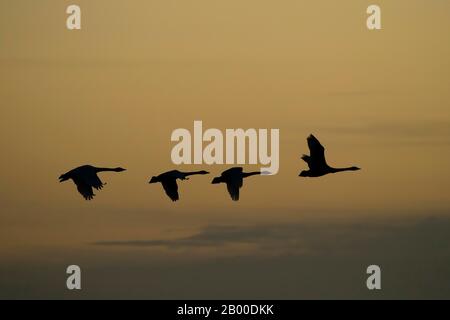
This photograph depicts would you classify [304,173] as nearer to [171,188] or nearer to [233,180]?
[233,180]

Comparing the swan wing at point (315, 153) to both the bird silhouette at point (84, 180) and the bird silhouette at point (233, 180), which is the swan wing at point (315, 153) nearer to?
the bird silhouette at point (233, 180)

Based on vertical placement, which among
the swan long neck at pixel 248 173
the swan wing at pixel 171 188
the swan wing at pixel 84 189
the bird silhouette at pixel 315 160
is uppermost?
the swan long neck at pixel 248 173

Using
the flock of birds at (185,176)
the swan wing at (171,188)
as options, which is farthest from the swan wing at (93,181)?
the swan wing at (171,188)

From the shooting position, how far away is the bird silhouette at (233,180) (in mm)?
37125

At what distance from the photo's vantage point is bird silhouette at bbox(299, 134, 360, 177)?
34781mm

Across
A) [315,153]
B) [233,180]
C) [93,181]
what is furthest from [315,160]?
[93,181]

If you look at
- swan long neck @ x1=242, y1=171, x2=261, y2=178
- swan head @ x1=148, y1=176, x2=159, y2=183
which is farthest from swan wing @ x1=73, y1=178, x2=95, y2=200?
swan long neck @ x1=242, y1=171, x2=261, y2=178

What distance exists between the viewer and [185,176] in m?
37.9

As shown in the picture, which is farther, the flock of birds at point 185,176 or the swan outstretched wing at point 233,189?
the swan outstretched wing at point 233,189

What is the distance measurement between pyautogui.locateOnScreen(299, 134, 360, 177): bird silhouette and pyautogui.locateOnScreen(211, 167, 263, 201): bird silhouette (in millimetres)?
2302
